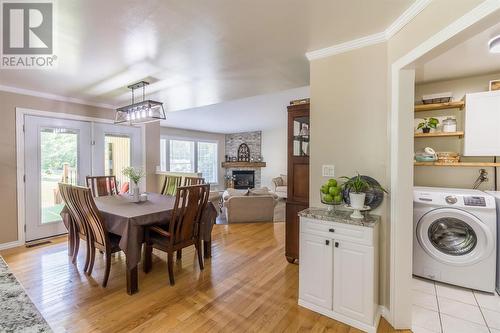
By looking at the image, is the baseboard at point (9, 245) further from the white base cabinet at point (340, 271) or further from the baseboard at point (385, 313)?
the baseboard at point (385, 313)

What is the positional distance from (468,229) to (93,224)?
12.6 ft

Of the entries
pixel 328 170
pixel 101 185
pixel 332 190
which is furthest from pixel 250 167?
pixel 332 190

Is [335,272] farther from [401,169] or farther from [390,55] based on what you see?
[390,55]

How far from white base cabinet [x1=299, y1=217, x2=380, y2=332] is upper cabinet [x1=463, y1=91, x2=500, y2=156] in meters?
1.82

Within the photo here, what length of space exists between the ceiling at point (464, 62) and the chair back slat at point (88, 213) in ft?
11.2

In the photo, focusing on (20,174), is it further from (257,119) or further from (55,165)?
(257,119)

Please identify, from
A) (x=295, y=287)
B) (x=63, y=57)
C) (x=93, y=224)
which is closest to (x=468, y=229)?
(x=295, y=287)

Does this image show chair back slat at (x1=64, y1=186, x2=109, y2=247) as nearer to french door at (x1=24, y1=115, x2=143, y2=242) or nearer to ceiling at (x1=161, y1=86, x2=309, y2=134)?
french door at (x1=24, y1=115, x2=143, y2=242)

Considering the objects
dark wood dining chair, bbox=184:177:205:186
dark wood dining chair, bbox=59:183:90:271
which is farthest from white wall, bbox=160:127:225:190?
dark wood dining chair, bbox=59:183:90:271

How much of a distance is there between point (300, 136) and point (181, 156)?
657 cm

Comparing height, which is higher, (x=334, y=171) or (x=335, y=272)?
(x=334, y=171)

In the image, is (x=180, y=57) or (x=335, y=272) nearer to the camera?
(x=335, y=272)

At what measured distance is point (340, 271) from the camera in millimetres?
1913

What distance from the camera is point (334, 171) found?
2.30m
